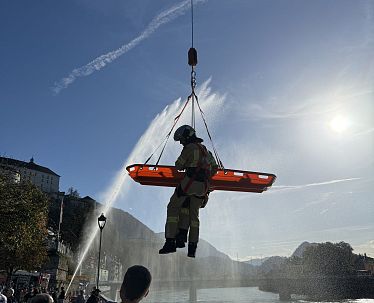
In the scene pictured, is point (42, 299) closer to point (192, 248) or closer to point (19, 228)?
point (192, 248)

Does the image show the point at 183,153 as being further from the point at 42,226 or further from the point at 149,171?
the point at 42,226

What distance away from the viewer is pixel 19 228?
30.7 meters

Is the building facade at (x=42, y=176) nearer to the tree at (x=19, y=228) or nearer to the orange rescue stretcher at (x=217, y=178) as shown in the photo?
the tree at (x=19, y=228)

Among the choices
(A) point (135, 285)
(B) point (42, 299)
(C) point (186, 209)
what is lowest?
(B) point (42, 299)

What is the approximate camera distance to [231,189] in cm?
895

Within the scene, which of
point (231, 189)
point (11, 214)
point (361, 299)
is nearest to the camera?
point (231, 189)

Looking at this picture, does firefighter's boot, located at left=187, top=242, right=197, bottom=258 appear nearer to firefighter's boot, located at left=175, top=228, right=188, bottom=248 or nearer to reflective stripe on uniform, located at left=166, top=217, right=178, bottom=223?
firefighter's boot, located at left=175, top=228, right=188, bottom=248

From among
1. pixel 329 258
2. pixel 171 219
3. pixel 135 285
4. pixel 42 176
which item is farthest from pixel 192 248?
pixel 42 176

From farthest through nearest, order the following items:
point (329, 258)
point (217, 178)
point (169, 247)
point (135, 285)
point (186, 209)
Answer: point (329, 258), point (217, 178), point (186, 209), point (169, 247), point (135, 285)

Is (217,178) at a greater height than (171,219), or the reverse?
(217,178)

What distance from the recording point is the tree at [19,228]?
28.7m

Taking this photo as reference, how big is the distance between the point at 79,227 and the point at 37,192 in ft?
158

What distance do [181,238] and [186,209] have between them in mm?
533

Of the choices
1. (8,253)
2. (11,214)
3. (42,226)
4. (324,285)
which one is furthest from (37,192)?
(324,285)
